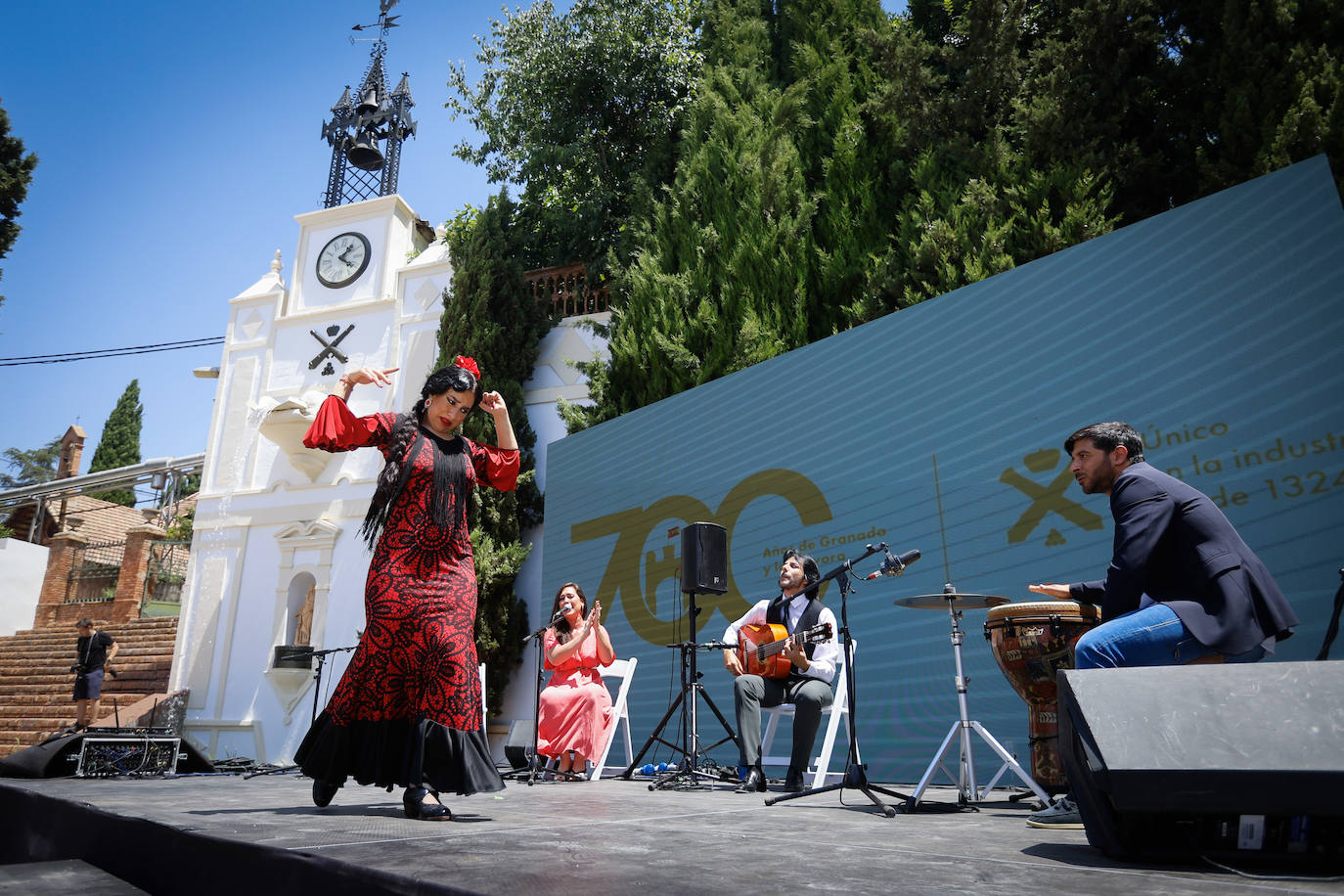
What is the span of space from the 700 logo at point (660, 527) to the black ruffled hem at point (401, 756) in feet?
13.0

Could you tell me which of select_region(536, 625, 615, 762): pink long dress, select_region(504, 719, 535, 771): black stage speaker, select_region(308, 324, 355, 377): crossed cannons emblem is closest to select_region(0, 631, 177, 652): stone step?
select_region(308, 324, 355, 377): crossed cannons emblem

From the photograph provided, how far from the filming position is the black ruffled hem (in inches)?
104

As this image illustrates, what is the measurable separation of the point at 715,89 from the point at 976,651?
8174 millimetres

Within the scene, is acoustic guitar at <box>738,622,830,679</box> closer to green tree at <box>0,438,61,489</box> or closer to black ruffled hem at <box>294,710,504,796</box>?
black ruffled hem at <box>294,710,504,796</box>

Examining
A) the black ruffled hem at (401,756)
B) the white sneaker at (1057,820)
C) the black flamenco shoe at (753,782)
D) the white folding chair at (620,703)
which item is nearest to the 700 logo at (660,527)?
the white folding chair at (620,703)

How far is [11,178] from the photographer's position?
355 inches

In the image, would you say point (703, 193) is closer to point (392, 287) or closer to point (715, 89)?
point (715, 89)

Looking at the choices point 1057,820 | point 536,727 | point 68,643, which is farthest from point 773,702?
point 68,643

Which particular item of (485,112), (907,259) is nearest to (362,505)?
(485,112)

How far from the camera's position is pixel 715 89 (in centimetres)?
1072

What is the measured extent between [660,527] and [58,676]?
11.8 meters

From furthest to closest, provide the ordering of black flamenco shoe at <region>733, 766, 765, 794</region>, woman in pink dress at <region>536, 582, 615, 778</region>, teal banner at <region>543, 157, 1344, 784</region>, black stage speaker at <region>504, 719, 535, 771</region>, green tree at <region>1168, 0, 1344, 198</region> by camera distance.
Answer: black stage speaker at <region>504, 719, 535, 771</region> → woman in pink dress at <region>536, 582, 615, 778</region> → green tree at <region>1168, 0, 1344, 198</region> → black flamenco shoe at <region>733, 766, 765, 794</region> → teal banner at <region>543, 157, 1344, 784</region>

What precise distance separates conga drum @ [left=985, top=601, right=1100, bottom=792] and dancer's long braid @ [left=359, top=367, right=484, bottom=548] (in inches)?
88.4

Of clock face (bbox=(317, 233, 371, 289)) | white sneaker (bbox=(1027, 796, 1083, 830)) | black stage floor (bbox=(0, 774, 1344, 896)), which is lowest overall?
white sneaker (bbox=(1027, 796, 1083, 830))
